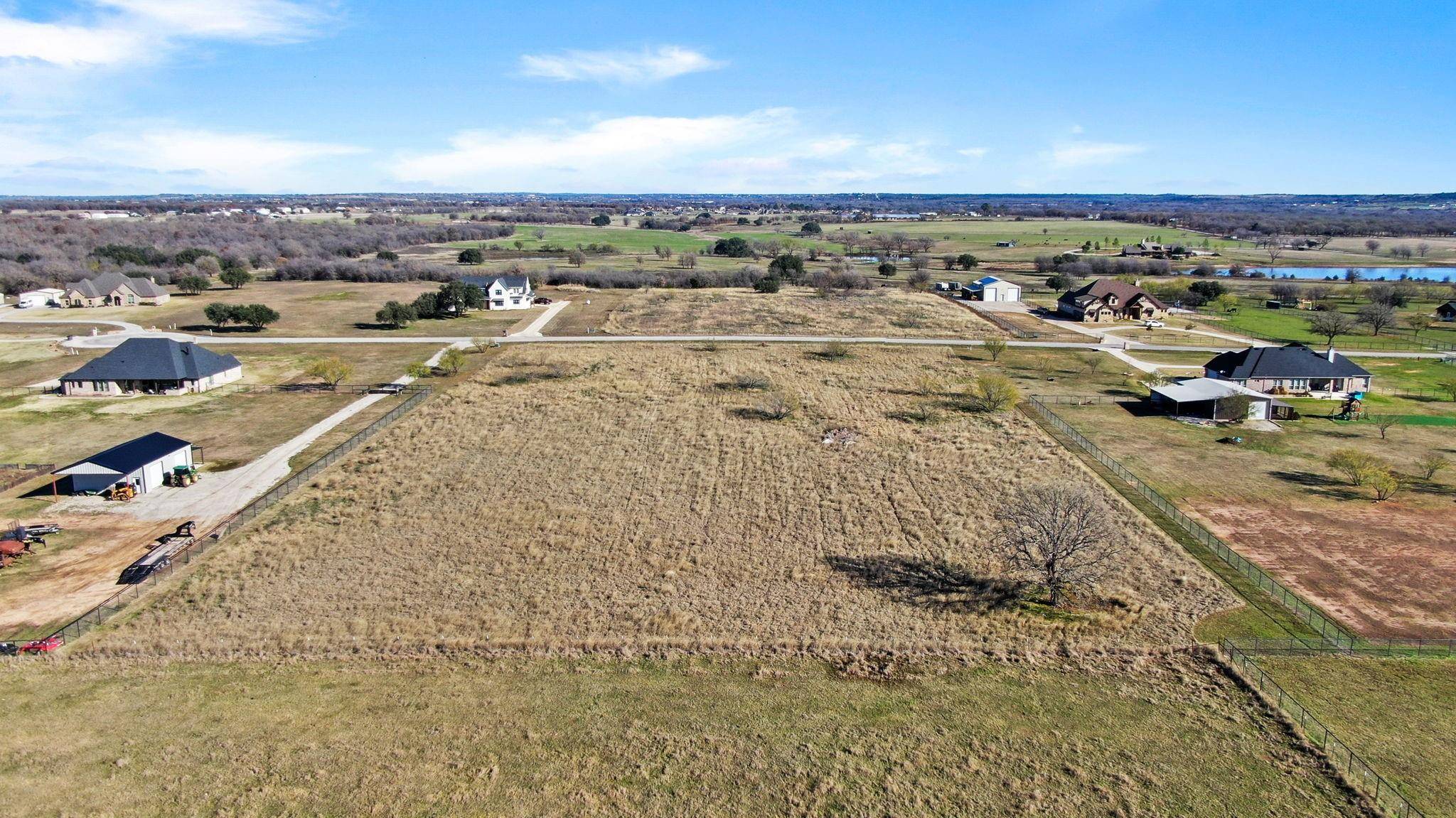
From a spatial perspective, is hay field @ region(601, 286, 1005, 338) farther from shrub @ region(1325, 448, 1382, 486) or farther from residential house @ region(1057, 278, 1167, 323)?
shrub @ region(1325, 448, 1382, 486)

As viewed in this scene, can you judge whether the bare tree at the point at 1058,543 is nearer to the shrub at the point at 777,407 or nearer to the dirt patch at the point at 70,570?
the shrub at the point at 777,407

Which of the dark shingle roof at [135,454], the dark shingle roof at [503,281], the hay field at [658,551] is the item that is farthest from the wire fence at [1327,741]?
the dark shingle roof at [503,281]

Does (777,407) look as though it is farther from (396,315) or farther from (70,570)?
(396,315)

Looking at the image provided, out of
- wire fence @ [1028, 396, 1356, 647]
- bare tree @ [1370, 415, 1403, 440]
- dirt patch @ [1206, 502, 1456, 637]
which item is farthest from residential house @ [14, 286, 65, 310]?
bare tree @ [1370, 415, 1403, 440]

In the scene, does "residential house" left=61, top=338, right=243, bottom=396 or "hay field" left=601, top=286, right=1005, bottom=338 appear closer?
"residential house" left=61, top=338, right=243, bottom=396

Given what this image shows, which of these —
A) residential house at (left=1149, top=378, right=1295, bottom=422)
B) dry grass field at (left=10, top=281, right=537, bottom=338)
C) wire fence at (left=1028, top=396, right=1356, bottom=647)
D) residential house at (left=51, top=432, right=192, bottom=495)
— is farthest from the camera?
dry grass field at (left=10, top=281, right=537, bottom=338)

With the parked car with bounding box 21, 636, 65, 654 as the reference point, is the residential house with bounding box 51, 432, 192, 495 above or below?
above

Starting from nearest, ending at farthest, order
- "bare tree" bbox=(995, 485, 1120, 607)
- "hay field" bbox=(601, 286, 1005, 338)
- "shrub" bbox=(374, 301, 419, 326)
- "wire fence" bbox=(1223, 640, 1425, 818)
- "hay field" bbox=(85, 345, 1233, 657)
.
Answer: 1. "wire fence" bbox=(1223, 640, 1425, 818)
2. "hay field" bbox=(85, 345, 1233, 657)
3. "bare tree" bbox=(995, 485, 1120, 607)
4. "shrub" bbox=(374, 301, 419, 326)
5. "hay field" bbox=(601, 286, 1005, 338)
